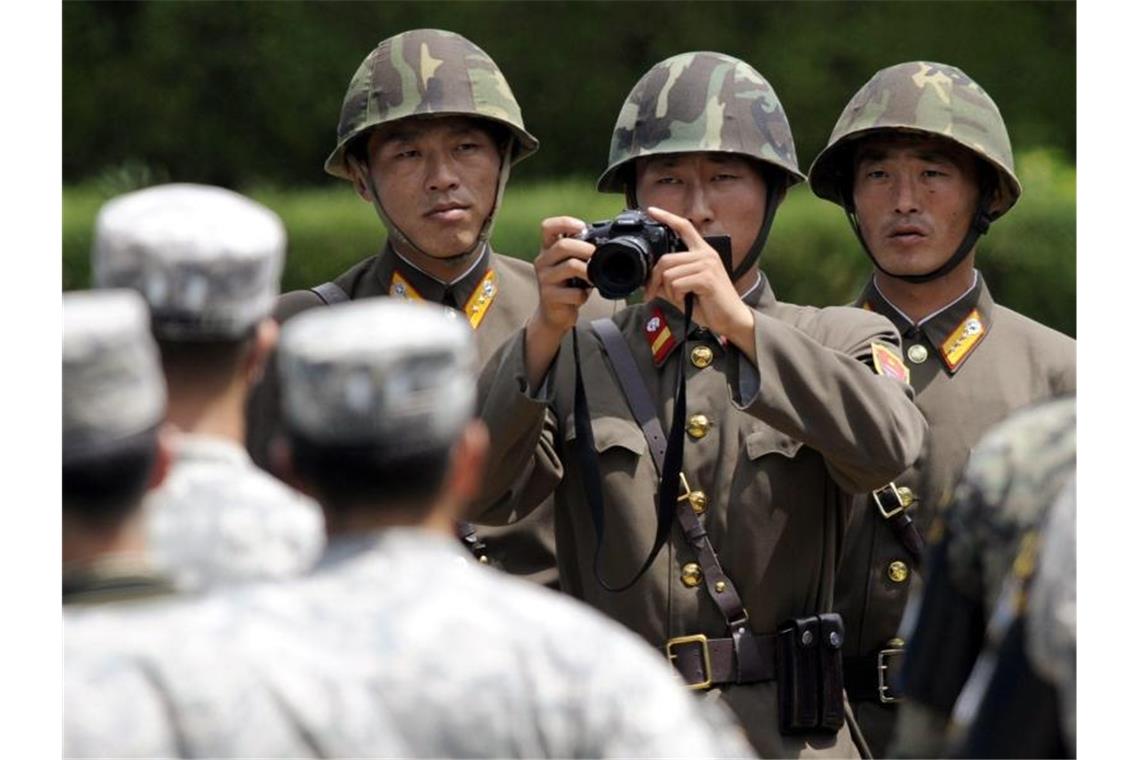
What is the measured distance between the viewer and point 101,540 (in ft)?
12.1

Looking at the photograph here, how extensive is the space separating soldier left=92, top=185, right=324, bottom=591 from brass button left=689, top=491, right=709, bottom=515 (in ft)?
4.82

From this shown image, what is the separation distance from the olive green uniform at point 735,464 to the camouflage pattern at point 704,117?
16.3 inches

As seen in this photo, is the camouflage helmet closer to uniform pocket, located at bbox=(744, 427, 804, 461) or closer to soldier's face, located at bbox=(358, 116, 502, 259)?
soldier's face, located at bbox=(358, 116, 502, 259)

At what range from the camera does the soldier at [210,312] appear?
3992mm

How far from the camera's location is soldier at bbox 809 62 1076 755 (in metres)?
6.03

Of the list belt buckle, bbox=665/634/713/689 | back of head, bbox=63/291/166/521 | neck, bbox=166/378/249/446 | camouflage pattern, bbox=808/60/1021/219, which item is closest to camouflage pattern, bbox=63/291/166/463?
back of head, bbox=63/291/166/521

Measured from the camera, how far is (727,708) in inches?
214

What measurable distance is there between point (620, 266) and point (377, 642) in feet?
6.32

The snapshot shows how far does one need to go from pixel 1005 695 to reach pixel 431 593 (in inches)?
29.1

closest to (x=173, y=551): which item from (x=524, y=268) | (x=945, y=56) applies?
(x=524, y=268)

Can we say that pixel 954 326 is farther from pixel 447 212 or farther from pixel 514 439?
pixel 514 439

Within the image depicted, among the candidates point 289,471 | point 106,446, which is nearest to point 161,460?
point 106,446

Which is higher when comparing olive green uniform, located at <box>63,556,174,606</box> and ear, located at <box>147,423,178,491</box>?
ear, located at <box>147,423,178,491</box>

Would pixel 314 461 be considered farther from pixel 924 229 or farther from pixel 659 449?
pixel 924 229
